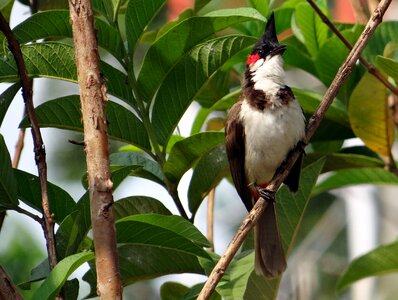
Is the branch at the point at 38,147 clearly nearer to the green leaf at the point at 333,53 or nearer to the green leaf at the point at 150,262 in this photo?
the green leaf at the point at 150,262

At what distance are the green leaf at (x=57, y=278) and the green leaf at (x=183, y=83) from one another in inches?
→ 23.1

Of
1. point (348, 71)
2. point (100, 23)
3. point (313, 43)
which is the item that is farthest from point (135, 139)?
point (313, 43)

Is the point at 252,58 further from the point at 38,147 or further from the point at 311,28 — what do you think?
the point at 38,147

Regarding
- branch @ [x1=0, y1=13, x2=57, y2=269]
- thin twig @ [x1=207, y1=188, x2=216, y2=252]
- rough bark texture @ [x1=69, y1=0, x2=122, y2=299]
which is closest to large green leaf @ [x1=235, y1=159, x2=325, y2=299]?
thin twig @ [x1=207, y1=188, x2=216, y2=252]

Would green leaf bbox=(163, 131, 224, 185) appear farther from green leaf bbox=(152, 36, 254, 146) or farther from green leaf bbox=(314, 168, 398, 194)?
green leaf bbox=(314, 168, 398, 194)

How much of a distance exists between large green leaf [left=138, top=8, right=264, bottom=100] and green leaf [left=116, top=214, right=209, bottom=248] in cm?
40

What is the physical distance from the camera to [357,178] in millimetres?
2514

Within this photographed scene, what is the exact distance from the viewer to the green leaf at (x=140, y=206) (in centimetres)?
193

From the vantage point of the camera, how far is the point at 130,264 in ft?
6.38

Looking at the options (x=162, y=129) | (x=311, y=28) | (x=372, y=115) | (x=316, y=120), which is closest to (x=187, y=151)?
(x=162, y=129)

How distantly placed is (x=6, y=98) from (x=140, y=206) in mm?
378

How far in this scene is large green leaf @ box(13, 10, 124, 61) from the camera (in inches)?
75.0

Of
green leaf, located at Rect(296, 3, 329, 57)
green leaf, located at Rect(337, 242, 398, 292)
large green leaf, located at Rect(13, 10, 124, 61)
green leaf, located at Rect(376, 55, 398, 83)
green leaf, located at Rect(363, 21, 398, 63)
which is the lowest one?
green leaf, located at Rect(337, 242, 398, 292)

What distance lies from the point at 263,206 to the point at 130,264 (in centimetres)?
35
